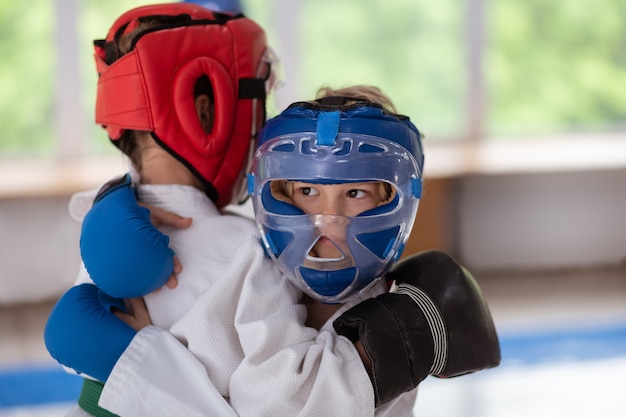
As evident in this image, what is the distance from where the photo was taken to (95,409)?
1915 millimetres

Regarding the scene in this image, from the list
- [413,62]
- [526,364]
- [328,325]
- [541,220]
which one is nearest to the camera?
[328,325]

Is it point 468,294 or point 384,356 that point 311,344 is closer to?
point 384,356

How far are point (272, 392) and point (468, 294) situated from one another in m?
0.48

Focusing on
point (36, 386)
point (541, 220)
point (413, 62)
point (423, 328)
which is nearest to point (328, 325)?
point (423, 328)

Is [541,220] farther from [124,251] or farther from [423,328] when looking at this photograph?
[124,251]

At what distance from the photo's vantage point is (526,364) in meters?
4.16

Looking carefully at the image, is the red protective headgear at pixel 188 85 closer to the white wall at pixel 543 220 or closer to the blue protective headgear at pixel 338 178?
the blue protective headgear at pixel 338 178

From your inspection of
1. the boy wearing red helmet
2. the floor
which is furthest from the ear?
the floor

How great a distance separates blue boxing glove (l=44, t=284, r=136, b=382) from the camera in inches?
70.3

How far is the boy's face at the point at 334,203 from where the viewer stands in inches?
69.0

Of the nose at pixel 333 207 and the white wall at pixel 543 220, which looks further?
the white wall at pixel 543 220

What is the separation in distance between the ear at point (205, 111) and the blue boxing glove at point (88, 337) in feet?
1.67

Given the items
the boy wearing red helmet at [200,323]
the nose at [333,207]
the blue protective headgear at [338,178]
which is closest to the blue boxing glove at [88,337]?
the boy wearing red helmet at [200,323]

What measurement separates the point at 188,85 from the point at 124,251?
0.43 m
